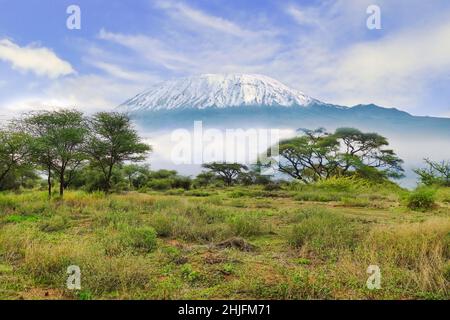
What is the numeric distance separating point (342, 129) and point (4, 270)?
39864 mm

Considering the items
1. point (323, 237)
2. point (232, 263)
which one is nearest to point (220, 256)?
point (232, 263)

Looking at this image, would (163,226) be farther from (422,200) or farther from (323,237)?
(422,200)

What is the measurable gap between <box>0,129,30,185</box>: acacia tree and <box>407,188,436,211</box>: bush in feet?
60.6

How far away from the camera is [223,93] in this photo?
393 feet

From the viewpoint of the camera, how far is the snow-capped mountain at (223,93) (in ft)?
330

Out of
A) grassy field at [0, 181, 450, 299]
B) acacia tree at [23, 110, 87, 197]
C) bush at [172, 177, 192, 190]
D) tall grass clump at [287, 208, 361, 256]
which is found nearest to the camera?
grassy field at [0, 181, 450, 299]

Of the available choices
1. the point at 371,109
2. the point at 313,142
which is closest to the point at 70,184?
the point at 313,142

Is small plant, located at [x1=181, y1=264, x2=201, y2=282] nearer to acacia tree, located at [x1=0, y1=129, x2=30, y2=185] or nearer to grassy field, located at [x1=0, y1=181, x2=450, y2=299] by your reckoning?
grassy field, located at [x1=0, y1=181, x2=450, y2=299]

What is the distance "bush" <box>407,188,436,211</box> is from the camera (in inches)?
606

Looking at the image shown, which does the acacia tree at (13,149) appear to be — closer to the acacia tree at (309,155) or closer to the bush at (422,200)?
the bush at (422,200)

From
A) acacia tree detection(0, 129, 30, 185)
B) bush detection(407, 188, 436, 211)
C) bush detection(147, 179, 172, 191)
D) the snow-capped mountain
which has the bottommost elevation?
bush detection(147, 179, 172, 191)

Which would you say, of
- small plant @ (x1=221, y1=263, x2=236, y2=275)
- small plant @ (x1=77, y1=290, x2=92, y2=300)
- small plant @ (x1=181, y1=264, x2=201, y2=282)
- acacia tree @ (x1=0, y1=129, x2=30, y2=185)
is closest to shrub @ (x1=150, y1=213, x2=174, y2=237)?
small plant @ (x1=181, y1=264, x2=201, y2=282)

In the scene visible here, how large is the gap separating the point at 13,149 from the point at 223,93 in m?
104

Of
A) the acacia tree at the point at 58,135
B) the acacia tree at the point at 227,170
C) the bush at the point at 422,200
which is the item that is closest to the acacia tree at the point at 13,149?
the acacia tree at the point at 58,135
